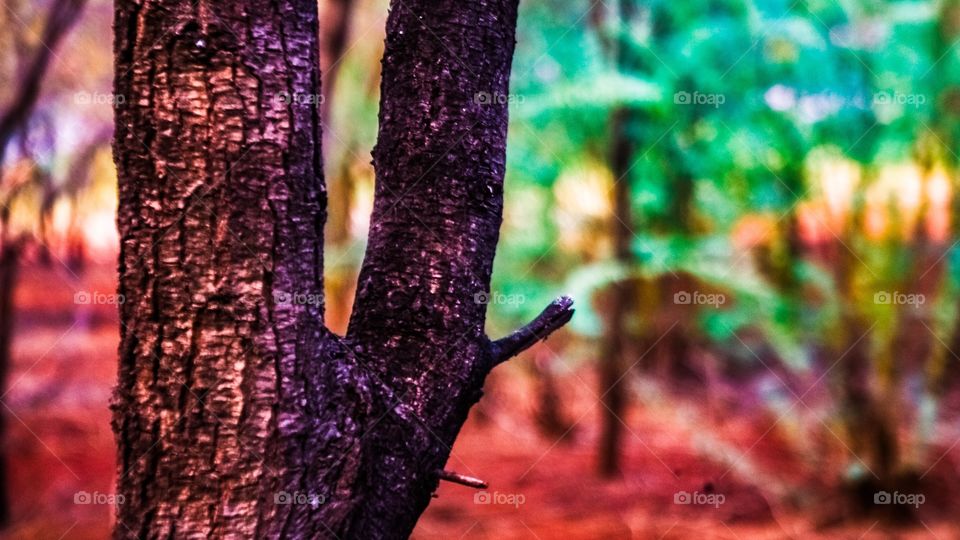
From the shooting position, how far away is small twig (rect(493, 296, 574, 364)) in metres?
1.76

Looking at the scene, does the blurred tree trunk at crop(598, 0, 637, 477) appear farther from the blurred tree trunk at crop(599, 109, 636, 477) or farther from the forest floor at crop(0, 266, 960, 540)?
the forest floor at crop(0, 266, 960, 540)

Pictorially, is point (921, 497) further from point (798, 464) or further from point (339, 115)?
point (339, 115)

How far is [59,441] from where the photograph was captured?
754cm

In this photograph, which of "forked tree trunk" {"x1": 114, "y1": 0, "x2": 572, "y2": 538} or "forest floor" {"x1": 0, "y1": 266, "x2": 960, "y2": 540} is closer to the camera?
"forked tree trunk" {"x1": 114, "y1": 0, "x2": 572, "y2": 538}

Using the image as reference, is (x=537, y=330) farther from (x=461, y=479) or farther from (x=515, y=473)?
(x=515, y=473)

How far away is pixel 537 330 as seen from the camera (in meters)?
1.80

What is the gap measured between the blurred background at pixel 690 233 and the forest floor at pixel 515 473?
0.11 ft

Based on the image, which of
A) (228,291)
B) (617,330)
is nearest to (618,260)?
(617,330)

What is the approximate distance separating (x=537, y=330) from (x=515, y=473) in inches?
203

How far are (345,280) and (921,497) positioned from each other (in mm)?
4657

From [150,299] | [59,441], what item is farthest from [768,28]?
[59,441]

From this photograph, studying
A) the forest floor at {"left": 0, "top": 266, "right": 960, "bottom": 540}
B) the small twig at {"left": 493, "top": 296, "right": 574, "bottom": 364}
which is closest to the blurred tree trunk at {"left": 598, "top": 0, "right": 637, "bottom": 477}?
the forest floor at {"left": 0, "top": 266, "right": 960, "bottom": 540}

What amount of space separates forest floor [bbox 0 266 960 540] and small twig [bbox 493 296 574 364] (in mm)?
2671

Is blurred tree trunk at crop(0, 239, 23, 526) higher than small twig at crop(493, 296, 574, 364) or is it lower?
lower
